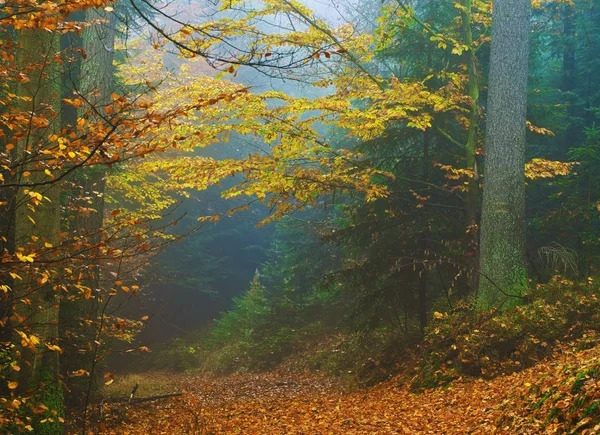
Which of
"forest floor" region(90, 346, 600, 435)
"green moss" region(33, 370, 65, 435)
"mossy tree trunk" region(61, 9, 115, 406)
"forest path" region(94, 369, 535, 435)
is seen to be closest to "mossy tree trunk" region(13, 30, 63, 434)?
"green moss" region(33, 370, 65, 435)

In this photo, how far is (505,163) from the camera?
9117 millimetres

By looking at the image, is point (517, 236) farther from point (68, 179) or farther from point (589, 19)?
point (589, 19)

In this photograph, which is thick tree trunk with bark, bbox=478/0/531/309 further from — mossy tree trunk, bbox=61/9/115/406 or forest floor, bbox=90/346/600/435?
mossy tree trunk, bbox=61/9/115/406

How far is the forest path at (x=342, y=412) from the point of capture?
6.06 meters

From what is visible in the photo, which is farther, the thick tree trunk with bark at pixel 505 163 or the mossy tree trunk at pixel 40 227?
the thick tree trunk with bark at pixel 505 163

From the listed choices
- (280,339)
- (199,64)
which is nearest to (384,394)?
(280,339)

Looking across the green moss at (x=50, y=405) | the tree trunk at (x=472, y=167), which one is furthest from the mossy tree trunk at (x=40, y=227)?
the tree trunk at (x=472, y=167)

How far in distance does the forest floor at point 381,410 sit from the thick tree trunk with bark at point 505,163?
6.31 ft

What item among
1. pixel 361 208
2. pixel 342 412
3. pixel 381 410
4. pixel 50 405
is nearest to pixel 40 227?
pixel 50 405

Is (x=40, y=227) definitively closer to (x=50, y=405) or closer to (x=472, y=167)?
(x=50, y=405)

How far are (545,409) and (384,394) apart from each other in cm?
426

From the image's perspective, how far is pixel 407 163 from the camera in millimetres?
11695

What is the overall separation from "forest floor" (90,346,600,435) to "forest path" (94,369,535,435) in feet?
0.04

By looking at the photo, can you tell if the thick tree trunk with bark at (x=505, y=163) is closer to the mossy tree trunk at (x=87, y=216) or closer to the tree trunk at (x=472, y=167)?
the tree trunk at (x=472, y=167)
